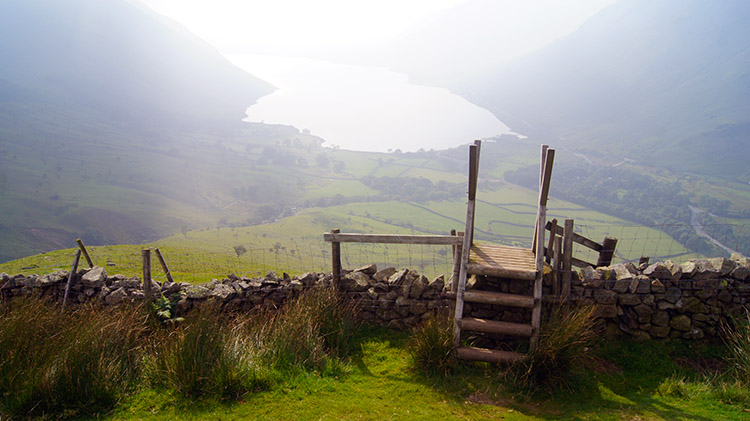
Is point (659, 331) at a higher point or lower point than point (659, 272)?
lower

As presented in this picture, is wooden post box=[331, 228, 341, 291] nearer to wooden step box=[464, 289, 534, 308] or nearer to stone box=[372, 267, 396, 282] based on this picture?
stone box=[372, 267, 396, 282]

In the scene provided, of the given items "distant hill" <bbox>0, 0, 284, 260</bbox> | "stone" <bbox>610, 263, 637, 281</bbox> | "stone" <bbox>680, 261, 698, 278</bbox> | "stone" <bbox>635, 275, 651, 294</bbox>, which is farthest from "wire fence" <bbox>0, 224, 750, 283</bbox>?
"distant hill" <bbox>0, 0, 284, 260</bbox>

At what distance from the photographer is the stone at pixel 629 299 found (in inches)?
278

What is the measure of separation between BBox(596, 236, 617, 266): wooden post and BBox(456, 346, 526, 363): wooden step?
3154 millimetres

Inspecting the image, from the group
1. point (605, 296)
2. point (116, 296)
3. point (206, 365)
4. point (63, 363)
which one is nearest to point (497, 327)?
point (605, 296)

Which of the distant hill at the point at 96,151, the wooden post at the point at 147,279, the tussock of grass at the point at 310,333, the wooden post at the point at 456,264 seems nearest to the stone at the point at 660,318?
the wooden post at the point at 456,264

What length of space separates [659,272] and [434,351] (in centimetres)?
436

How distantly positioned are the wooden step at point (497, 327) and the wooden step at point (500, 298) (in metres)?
0.33

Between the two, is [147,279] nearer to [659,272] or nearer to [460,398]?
[460,398]

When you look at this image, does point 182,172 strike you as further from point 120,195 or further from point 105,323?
point 105,323

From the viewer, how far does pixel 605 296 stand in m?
7.09

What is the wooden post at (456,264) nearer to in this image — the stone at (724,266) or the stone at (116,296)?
the stone at (724,266)

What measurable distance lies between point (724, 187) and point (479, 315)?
118748 mm

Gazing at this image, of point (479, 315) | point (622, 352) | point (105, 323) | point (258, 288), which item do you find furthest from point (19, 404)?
point (622, 352)
